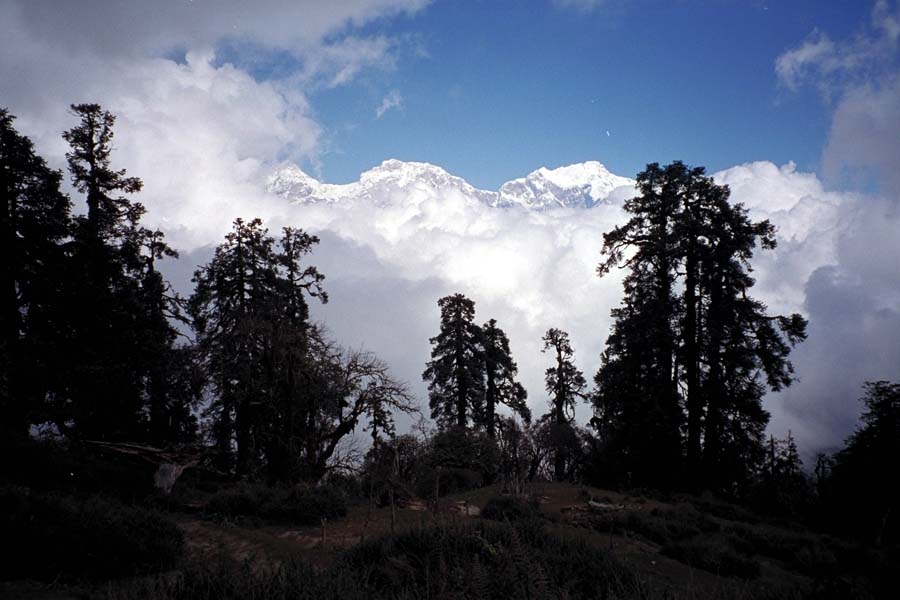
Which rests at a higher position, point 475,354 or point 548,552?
point 475,354

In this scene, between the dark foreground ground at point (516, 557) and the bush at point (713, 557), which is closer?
the dark foreground ground at point (516, 557)

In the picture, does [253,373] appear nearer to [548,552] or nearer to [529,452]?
[548,552]

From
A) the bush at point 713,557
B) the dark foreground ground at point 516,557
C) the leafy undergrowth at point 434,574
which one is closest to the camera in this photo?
the leafy undergrowth at point 434,574

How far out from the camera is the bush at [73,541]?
7141mm

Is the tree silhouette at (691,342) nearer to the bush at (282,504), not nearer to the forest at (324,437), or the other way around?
the forest at (324,437)

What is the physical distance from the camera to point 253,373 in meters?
19.4

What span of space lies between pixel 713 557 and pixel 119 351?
21302mm

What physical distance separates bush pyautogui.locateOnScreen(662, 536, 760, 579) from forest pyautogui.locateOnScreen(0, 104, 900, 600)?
0.20 ft

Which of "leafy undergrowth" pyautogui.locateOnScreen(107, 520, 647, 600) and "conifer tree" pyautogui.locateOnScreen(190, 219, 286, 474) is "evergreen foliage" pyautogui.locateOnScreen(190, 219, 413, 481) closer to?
"conifer tree" pyautogui.locateOnScreen(190, 219, 286, 474)

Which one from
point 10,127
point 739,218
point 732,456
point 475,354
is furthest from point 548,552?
point 475,354

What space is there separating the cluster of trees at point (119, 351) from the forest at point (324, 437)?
0.09m

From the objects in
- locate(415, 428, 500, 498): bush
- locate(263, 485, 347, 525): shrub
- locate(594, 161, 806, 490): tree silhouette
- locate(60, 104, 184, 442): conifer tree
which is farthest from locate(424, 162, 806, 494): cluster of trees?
locate(60, 104, 184, 442): conifer tree

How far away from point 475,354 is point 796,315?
19219 mm

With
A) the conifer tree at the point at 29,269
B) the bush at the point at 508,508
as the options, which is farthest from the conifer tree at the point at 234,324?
the bush at the point at 508,508
